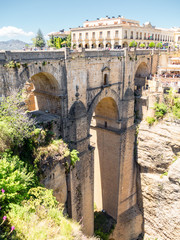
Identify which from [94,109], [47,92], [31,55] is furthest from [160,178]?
[31,55]

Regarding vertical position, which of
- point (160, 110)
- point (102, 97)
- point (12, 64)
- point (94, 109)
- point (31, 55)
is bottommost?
point (160, 110)

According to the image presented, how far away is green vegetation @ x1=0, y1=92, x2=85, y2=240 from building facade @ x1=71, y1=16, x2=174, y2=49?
26177 millimetres

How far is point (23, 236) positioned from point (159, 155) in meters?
14.1

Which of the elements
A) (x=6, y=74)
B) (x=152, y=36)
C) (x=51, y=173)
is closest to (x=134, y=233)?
(x=51, y=173)

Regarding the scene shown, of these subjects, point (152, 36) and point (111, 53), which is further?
point (152, 36)

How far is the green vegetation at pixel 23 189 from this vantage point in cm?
561

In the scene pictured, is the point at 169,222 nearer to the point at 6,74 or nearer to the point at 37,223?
the point at 37,223

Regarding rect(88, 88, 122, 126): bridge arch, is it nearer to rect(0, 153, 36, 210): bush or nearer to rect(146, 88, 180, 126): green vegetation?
rect(146, 88, 180, 126): green vegetation

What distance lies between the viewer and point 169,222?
1669cm

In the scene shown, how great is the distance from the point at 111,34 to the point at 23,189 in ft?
105

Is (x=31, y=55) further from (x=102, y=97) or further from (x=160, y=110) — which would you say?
(x=160, y=110)

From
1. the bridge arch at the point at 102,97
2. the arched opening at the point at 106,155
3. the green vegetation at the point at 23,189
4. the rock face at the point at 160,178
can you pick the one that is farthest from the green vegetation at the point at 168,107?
the green vegetation at the point at 23,189

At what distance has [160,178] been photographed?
17.2 meters

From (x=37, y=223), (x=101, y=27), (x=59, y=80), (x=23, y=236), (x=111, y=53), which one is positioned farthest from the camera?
(x=101, y=27)
